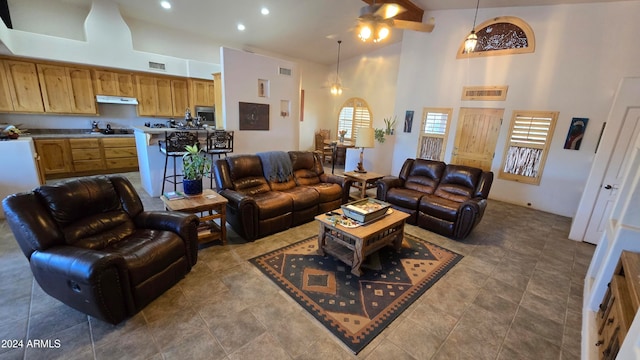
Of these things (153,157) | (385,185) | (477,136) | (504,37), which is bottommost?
(385,185)

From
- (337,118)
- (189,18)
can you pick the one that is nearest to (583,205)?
(337,118)

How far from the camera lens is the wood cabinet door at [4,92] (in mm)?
4730

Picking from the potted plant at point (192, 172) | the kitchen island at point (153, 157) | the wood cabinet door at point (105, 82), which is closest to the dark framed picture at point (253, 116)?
the kitchen island at point (153, 157)

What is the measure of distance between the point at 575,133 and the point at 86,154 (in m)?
9.65

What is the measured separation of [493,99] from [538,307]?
173 inches

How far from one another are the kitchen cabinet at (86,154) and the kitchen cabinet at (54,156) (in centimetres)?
9

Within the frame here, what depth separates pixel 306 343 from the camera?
185cm

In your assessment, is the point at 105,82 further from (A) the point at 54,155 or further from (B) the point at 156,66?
(A) the point at 54,155

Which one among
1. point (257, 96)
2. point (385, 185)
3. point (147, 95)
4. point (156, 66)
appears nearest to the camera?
point (385, 185)

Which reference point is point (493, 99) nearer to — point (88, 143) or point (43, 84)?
point (88, 143)

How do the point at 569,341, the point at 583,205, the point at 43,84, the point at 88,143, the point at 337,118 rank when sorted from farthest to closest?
the point at 337,118 < the point at 88,143 < the point at 43,84 < the point at 583,205 < the point at 569,341

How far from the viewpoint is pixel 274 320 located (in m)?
2.04

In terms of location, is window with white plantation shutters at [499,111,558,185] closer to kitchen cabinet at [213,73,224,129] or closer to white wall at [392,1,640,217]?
white wall at [392,1,640,217]

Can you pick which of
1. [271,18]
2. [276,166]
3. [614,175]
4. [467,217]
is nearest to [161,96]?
[271,18]
